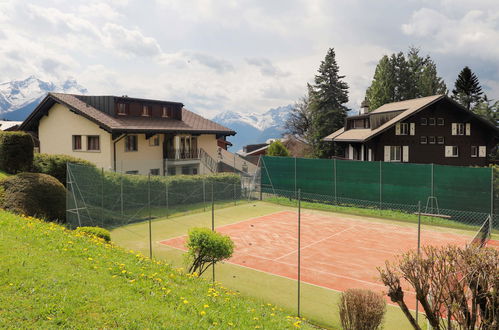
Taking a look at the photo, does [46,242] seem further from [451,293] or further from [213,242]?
[451,293]

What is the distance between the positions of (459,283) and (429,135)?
1266 inches

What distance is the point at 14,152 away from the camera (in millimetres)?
20328

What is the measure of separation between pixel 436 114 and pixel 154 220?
85.5ft

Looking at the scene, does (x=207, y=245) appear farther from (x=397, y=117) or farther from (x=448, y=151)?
(x=448, y=151)

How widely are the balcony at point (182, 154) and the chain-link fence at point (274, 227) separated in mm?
5335

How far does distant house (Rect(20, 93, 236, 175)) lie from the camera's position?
27.7 metres

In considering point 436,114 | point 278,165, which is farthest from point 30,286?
point 436,114

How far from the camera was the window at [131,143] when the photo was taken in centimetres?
2848

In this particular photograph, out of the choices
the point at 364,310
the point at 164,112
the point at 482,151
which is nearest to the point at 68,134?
the point at 164,112

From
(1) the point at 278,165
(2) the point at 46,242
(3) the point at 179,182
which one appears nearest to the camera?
(2) the point at 46,242

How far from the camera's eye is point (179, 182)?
23391 mm

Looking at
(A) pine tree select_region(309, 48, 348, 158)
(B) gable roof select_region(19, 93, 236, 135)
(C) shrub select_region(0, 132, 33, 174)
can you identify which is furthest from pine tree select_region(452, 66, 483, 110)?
(C) shrub select_region(0, 132, 33, 174)

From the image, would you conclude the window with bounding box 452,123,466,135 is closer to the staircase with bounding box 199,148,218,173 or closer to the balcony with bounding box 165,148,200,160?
the staircase with bounding box 199,148,218,173

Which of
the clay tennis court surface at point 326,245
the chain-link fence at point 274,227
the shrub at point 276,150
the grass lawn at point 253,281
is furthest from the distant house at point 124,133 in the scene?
the clay tennis court surface at point 326,245
